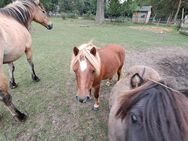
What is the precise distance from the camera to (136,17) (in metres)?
38.8

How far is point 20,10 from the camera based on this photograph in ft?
12.2

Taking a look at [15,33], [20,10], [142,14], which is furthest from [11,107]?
[142,14]

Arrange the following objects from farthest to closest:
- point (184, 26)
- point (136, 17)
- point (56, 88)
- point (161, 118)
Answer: point (136, 17)
point (184, 26)
point (56, 88)
point (161, 118)

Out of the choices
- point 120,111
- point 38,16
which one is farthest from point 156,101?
point 38,16

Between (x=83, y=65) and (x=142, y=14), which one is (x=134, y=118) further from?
(x=142, y=14)

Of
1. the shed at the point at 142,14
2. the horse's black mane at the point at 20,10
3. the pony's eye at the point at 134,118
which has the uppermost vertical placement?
the horse's black mane at the point at 20,10

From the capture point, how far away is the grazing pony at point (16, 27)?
294cm

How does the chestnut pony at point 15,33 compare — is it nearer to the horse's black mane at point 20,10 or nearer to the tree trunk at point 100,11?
the horse's black mane at point 20,10

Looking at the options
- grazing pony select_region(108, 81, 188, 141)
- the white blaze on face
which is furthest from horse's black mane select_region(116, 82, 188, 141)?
the white blaze on face

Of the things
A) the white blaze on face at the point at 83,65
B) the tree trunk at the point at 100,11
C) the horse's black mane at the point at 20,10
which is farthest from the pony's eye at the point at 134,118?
the tree trunk at the point at 100,11

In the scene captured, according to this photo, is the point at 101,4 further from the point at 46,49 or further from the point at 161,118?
the point at 161,118

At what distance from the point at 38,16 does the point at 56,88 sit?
1641 mm

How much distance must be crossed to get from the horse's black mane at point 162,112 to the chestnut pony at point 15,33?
7.27ft

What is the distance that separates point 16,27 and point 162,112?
303cm
